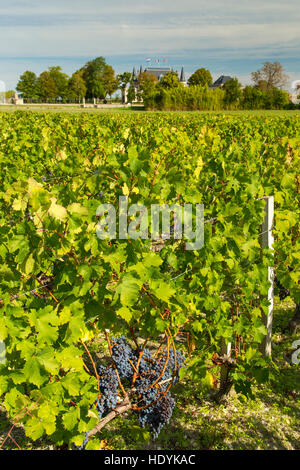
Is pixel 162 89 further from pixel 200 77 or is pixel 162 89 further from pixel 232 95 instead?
pixel 200 77

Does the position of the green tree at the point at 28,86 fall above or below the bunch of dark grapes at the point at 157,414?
above

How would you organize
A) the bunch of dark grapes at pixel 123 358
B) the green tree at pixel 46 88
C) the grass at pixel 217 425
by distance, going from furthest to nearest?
the green tree at pixel 46 88
the bunch of dark grapes at pixel 123 358
the grass at pixel 217 425

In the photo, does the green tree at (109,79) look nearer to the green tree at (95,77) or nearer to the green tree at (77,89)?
the green tree at (95,77)

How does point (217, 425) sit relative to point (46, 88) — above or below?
below

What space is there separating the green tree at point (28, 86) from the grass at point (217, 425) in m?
98.5

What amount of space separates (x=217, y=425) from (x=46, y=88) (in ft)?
A: 322

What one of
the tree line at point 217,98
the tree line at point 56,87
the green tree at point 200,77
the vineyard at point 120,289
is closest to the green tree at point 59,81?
the tree line at point 56,87

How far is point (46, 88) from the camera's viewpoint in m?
90.2

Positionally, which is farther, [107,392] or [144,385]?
[144,385]

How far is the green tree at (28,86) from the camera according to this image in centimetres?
9094

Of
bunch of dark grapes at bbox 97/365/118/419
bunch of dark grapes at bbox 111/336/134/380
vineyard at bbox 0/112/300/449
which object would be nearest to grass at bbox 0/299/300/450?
vineyard at bbox 0/112/300/449

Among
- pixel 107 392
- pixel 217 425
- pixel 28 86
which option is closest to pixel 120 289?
pixel 107 392

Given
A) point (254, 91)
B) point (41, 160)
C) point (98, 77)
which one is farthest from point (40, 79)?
point (41, 160)
